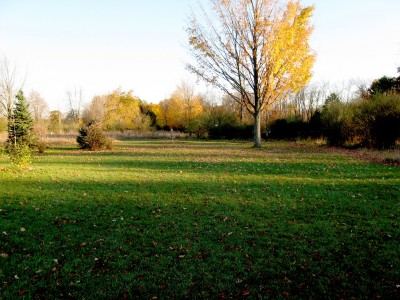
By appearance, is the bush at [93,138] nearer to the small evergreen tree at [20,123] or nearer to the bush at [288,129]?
the small evergreen tree at [20,123]

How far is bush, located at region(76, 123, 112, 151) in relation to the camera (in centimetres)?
2298

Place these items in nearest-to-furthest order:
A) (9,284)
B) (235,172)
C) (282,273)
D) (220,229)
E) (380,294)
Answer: (380,294) < (9,284) < (282,273) < (220,229) < (235,172)

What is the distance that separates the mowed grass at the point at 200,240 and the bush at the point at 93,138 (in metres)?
13.7

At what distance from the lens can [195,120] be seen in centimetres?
4556

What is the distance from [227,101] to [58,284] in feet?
183

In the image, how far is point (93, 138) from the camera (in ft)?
75.4

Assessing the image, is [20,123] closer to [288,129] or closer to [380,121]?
[380,121]

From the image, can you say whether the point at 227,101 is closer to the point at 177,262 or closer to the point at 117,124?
the point at 117,124

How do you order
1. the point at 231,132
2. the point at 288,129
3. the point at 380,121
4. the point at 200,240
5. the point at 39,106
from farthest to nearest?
the point at 39,106, the point at 231,132, the point at 288,129, the point at 380,121, the point at 200,240

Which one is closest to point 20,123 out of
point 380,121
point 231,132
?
point 231,132

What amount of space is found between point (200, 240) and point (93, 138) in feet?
65.4

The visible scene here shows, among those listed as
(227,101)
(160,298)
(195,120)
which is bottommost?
(160,298)

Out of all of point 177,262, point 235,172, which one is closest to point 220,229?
point 177,262

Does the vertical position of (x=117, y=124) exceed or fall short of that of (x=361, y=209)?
it exceeds it
